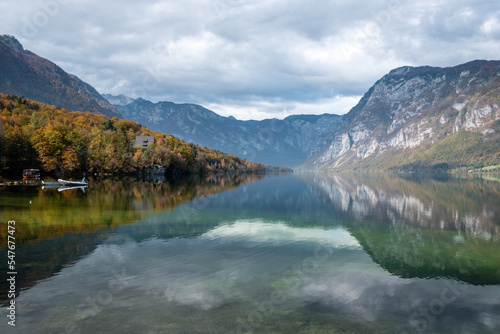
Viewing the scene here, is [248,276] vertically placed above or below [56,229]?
below

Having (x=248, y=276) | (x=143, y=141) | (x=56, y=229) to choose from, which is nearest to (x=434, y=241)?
(x=248, y=276)

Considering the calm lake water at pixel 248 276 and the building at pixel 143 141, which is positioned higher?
the building at pixel 143 141

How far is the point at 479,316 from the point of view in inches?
496

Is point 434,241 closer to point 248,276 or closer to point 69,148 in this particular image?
point 248,276

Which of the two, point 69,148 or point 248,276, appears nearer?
point 248,276

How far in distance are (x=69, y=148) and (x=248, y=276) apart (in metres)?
99.7

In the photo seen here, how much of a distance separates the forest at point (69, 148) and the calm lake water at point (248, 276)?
70761 millimetres

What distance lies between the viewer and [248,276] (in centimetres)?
1634

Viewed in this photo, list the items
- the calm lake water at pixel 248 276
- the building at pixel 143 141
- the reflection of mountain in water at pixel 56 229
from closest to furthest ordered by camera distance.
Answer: the calm lake water at pixel 248 276 < the reflection of mountain in water at pixel 56 229 < the building at pixel 143 141

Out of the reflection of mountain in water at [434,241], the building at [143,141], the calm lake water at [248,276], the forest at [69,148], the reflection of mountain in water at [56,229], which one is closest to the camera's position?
the calm lake water at [248,276]

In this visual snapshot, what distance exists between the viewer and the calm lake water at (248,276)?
37.8ft

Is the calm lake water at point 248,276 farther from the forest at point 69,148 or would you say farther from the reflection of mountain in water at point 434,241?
the forest at point 69,148

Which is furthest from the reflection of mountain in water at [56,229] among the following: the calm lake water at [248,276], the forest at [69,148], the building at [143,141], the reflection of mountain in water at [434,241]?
the building at [143,141]

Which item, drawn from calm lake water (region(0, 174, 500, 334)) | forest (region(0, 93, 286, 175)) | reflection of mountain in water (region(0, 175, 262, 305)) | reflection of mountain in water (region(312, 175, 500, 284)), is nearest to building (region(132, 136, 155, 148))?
forest (region(0, 93, 286, 175))
